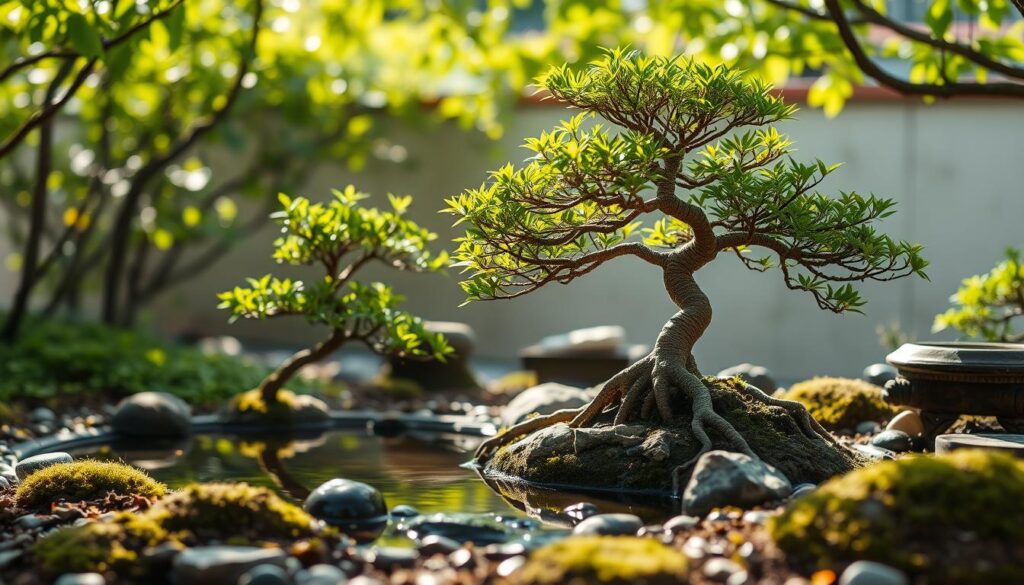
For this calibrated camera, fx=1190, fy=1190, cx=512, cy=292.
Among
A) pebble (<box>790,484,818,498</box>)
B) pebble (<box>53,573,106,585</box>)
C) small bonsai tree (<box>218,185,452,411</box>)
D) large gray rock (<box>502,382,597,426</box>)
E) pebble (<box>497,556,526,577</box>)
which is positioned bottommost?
pebble (<box>53,573,106,585</box>)

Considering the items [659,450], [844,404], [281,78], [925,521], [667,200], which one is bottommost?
[925,521]

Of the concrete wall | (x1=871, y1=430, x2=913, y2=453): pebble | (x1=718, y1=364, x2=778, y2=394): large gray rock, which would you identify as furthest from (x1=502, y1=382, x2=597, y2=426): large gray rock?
the concrete wall

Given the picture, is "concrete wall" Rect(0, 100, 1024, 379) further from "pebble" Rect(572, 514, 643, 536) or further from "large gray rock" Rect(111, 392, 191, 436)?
"pebble" Rect(572, 514, 643, 536)

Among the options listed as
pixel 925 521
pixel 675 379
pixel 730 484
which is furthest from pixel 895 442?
pixel 925 521

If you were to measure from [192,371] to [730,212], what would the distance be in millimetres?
5239

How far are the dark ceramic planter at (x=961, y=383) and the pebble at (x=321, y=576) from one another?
324cm

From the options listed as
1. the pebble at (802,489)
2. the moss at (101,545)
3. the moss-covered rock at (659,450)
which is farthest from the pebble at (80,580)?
the pebble at (802,489)

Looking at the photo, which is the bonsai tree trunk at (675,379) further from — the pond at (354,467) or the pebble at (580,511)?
the pebble at (580,511)

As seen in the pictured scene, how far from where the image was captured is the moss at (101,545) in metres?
3.70

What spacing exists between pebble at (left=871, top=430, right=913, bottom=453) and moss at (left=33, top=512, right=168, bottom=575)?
3558 millimetres

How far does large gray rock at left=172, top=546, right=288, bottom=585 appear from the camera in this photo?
3545 millimetres

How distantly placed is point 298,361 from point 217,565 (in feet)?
12.2

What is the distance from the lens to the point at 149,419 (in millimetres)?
7090

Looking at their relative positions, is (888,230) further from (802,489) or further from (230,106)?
(802,489)
